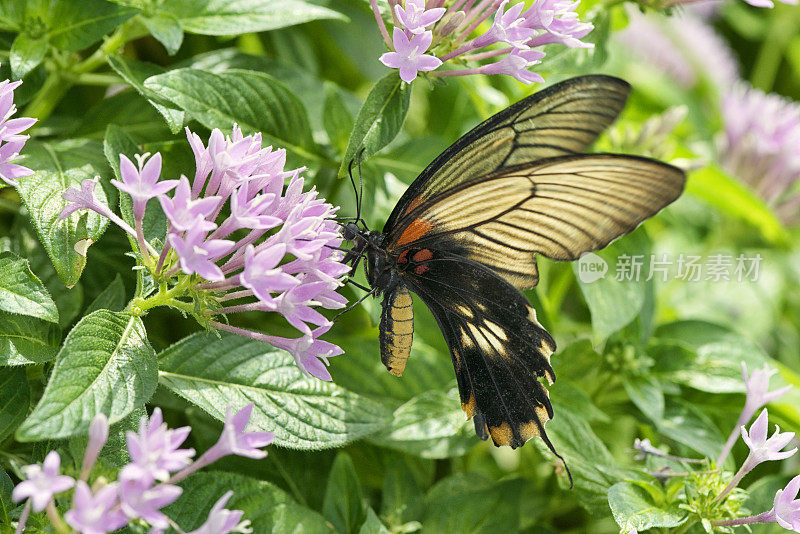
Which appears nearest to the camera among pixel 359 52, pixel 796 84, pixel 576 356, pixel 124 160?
pixel 124 160

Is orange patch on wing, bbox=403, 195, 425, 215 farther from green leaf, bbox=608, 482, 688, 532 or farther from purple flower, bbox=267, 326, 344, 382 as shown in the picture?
green leaf, bbox=608, 482, 688, 532

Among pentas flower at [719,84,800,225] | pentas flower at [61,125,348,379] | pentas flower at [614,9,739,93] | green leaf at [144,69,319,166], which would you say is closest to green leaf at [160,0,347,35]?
green leaf at [144,69,319,166]

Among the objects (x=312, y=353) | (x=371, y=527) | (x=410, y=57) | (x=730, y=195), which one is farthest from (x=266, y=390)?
(x=730, y=195)

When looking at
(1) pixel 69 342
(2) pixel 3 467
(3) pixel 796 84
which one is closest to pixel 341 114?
(1) pixel 69 342

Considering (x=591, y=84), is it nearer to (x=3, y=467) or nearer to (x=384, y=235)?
(x=384, y=235)

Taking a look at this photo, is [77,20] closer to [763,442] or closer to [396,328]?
[396,328]

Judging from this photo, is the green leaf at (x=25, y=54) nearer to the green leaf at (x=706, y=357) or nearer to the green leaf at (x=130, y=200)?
the green leaf at (x=130, y=200)
